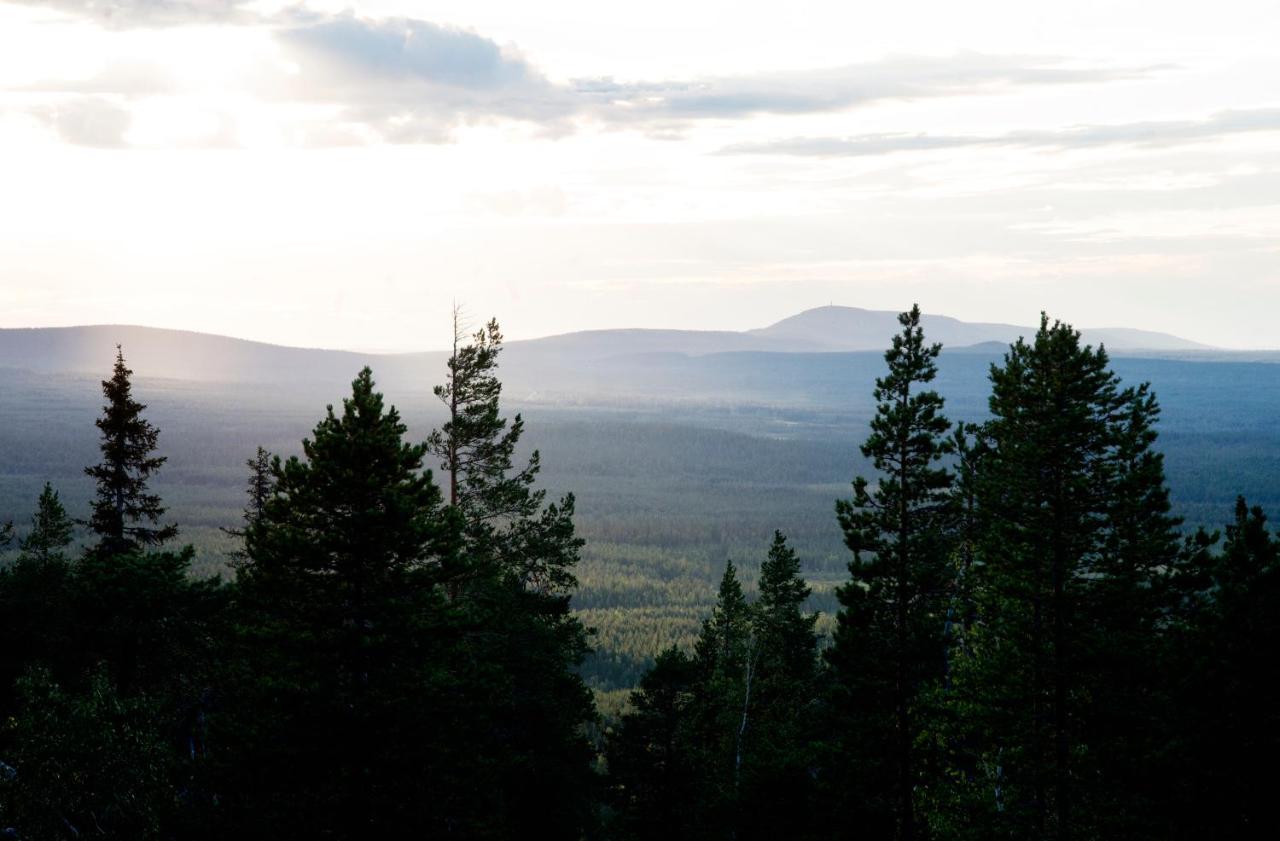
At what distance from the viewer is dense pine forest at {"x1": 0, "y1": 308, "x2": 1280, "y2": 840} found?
20.7 metres

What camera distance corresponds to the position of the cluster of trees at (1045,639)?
23000 mm

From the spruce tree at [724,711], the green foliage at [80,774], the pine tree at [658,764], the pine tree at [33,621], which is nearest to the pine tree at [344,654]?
the green foliage at [80,774]

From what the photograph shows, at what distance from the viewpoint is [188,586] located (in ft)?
109

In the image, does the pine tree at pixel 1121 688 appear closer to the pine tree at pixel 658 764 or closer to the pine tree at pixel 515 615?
the pine tree at pixel 658 764

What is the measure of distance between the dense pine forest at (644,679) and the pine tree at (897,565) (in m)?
0.11

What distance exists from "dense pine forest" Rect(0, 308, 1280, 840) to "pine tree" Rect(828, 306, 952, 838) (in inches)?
4.3

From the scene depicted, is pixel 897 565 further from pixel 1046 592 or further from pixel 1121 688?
pixel 1121 688

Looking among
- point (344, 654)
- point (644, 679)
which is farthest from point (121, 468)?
point (344, 654)

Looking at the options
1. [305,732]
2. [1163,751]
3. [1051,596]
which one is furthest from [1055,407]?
[305,732]

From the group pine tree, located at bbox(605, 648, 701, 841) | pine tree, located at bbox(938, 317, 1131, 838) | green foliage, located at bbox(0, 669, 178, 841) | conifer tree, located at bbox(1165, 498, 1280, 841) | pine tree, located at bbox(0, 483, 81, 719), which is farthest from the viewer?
pine tree, located at bbox(605, 648, 701, 841)

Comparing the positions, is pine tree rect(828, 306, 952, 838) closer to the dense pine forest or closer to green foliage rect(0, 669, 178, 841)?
the dense pine forest

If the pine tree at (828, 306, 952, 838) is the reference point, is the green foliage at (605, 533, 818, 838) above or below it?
below

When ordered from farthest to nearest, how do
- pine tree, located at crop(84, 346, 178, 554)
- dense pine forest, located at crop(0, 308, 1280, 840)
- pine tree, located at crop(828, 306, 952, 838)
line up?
pine tree, located at crop(84, 346, 178, 554)
pine tree, located at crop(828, 306, 952, 838)
dense pine forest, located at crop(0, 308, 1280, 840)

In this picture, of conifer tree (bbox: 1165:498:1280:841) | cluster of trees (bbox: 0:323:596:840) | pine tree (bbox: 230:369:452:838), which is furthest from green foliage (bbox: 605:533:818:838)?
pine tree (bbox: 230:369:452:838)
